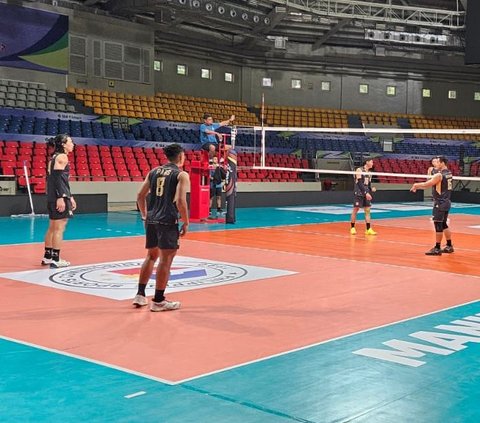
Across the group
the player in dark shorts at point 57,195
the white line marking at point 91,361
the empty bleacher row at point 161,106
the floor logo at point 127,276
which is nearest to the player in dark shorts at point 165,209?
the floor logo at point 127,276

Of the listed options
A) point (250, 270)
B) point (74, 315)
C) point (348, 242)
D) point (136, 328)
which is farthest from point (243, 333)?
point (348, 242)

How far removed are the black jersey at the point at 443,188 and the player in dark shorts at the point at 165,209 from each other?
5992mm

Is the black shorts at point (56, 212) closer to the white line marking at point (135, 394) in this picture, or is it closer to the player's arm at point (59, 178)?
the player's arm at point (59, 178)

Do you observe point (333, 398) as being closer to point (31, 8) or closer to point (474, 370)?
point (474, 370)

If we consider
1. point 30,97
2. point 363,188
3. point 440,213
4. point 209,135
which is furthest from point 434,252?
point 30,97

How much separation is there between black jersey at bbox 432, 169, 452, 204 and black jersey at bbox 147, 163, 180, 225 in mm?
6064

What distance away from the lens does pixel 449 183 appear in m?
11.6

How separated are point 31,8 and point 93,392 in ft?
75.3

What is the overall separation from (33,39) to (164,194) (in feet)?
66.4

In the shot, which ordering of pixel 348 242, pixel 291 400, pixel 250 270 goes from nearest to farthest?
pixel 291 400, pixel 250 270, pixel 348 242

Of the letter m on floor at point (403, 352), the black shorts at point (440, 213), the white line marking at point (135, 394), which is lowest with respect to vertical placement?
the letter m on floor at point (403, 352)

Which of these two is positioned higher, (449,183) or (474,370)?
(449,183)

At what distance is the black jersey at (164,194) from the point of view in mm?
6738

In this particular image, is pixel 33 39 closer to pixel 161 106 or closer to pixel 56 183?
pixel 161 106
